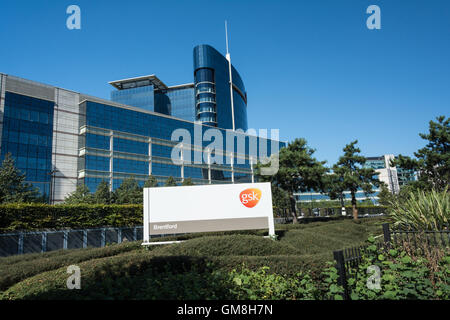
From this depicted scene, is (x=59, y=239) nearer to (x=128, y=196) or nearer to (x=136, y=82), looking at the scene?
(x=128, y=196)

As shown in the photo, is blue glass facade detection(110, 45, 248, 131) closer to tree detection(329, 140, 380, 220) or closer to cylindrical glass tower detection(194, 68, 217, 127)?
cylindrical glass tower detection(194, 68, 217, 127)

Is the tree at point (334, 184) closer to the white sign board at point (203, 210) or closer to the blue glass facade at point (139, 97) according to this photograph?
the white sign board at point (203, 210)

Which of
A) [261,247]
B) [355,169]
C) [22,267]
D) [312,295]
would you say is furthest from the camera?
[355,169]

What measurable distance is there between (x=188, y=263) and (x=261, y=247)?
4.61 m

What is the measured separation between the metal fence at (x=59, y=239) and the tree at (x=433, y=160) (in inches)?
1024

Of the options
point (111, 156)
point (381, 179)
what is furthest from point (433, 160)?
point (381, 179)

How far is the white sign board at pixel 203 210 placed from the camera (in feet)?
52.3

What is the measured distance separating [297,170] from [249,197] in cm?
1962

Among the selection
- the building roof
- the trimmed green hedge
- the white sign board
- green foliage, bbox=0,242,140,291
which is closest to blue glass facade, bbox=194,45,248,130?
the building roof

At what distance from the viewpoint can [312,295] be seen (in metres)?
5.46

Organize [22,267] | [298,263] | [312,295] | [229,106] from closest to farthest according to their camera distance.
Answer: [312,295] < [298,263] < [22,267] < [229,106]

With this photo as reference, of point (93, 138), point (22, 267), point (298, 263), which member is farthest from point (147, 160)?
point (298, 263)

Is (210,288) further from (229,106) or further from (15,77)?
(229,106)

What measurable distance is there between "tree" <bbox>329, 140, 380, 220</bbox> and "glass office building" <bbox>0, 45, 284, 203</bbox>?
3540 cm
